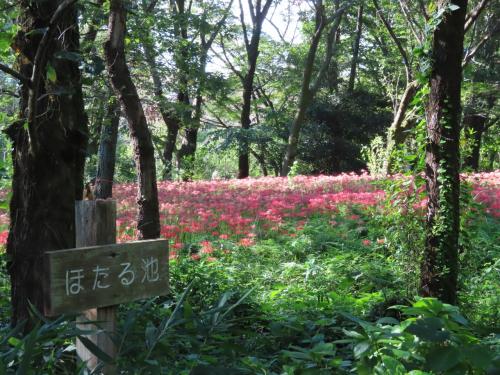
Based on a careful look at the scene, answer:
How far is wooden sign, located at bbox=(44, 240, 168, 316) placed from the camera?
7.37ft

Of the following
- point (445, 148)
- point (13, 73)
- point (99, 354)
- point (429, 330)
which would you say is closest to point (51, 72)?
point (13, 73)

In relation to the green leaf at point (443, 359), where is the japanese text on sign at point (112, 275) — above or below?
above

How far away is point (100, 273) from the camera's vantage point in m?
2.41

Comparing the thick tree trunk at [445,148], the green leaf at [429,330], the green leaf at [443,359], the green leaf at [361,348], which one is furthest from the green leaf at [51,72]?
the thick tree trunk at [445,148]

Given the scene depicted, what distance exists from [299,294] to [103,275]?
3.29 m

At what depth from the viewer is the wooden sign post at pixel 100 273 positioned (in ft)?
7.39

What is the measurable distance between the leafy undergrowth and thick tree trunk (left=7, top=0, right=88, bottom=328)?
15.6 inches

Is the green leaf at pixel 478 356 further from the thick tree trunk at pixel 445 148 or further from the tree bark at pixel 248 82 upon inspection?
the tree bark at pixel 248 82

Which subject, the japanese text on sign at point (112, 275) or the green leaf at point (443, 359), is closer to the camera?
the green leaf at point (443, 359)

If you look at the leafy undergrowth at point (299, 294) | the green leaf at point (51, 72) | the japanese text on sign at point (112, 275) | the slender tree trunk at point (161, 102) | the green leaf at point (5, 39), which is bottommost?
the leafy undergrowth at point (299, 294)

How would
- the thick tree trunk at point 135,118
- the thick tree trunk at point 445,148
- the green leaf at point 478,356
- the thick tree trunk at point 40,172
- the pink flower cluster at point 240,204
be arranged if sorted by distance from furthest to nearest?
the pink flower cluster at point 240,204 < the thick tree trunk at point 135,118 < the thick tree trunk at point 445,148 < the thick tree trunk at point 40,172 < the green leaf at point 478,356

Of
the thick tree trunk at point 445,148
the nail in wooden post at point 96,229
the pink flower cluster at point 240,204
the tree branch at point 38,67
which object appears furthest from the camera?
the pink flower cluster at point 240,204

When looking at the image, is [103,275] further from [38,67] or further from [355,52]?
[355,52]

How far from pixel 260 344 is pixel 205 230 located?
5.08m
